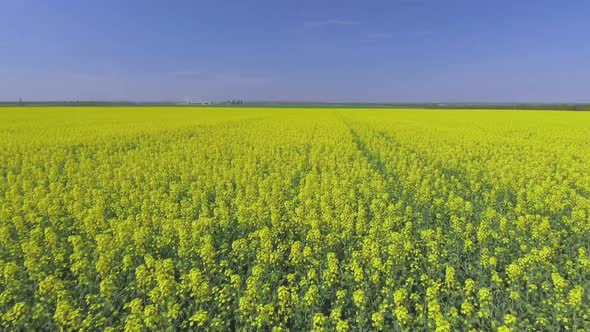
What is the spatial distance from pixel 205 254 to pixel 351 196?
4024 mm

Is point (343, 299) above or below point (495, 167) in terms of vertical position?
below

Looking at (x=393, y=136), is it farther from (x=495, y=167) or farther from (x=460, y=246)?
(x=460, y=246)

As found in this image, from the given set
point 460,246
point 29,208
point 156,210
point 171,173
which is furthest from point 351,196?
point 29,208

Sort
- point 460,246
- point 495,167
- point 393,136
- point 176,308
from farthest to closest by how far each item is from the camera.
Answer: point 393,136 → point 495,167 → point 460,246 → point 176,308

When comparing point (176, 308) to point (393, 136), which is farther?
point (393, 136)

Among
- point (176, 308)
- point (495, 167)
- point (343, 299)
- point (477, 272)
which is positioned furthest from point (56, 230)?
point (495, 167)

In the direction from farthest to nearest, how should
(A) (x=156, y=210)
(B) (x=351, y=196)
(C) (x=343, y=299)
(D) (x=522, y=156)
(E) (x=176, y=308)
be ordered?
(D) (x=522, y=156) → (B) (x=351, y=196) → (A) (x=156, y=210) → (C) (x=343, y=299) → (E) (x=176, y=308)

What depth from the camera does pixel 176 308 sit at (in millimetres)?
3516

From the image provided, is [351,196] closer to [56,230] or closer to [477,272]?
[477,272]

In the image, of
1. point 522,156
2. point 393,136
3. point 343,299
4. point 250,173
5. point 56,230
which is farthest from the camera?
point 393,136

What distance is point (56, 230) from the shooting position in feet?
19.8

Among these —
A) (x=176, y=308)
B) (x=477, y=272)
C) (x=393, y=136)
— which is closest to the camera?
(x=176, y=308)

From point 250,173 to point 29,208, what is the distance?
5507mm

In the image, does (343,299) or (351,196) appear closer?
(343,299)
